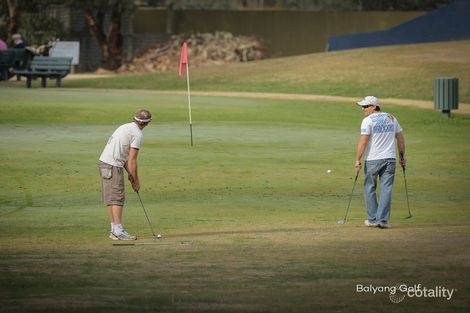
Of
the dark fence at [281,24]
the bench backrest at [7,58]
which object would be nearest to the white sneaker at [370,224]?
the bench backrest at [7,58]

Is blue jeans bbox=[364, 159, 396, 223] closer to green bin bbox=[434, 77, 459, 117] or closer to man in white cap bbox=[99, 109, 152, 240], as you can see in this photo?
man in white cap bbox=[99, 109, 152, 240]

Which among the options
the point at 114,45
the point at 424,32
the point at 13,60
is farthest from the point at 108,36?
the point at 13,60

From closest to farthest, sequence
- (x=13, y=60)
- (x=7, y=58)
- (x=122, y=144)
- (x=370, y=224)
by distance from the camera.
Result: (x=122, y=144) < (x=370, y=224) < (x=7, y=58) < (x=13, y=60)

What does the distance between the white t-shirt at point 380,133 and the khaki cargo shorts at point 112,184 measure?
3.61m

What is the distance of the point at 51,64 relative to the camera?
50406 mm

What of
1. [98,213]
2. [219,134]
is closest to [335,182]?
[98,213]

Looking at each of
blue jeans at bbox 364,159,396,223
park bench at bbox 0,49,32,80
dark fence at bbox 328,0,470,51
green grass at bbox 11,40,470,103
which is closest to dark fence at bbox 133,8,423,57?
dark fence at bbox 328,0,470,51

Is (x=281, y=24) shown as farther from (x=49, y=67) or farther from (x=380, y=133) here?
A: (x=380, y=133)

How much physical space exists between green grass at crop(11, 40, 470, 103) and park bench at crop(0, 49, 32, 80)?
0.72 m

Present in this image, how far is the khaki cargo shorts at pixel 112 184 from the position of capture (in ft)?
54.0

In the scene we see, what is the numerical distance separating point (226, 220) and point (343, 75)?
3487 cm

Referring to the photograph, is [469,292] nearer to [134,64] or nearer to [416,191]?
[416,191]

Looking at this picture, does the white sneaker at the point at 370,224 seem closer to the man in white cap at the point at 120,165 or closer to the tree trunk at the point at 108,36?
the man in white cap at the point at 120,165

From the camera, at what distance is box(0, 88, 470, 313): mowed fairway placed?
1214 cm
